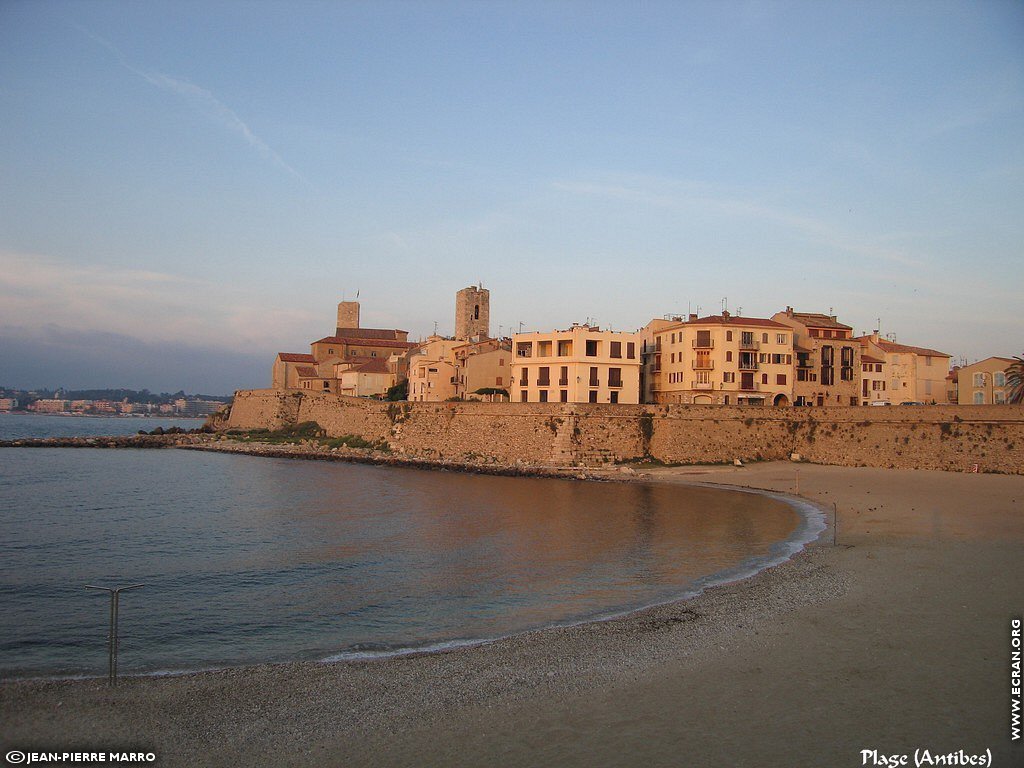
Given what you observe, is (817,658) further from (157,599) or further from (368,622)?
(157,599)

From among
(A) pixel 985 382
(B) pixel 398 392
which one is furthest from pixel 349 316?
(A) pixel 985 382

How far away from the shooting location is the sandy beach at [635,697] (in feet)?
25.1

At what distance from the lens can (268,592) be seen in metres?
15.4

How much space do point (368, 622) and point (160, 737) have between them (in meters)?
5.20

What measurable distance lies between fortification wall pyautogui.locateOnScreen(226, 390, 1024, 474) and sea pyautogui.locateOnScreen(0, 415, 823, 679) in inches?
272

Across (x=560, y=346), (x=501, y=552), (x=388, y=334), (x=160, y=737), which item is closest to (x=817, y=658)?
(x=160, y=737)

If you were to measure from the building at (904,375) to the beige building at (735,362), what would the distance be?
8.21 meters

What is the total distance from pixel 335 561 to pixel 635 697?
11451 millimetres

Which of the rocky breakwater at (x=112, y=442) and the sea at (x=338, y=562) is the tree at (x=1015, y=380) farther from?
the rocky breakwater at (x=112, y=442)

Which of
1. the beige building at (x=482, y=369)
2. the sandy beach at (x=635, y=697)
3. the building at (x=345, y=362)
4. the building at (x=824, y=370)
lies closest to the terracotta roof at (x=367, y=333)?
the building at (x=345, y=362)

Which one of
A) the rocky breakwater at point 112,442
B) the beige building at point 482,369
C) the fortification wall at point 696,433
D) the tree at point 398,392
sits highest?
the beige building at point 482,369

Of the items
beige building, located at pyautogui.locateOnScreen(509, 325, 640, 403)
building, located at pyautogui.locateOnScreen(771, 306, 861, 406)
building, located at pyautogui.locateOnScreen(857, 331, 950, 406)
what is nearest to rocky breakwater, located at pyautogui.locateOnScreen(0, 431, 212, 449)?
Answer: beige building, located at pyautogui.locateOnScreen(509, 325, 640, 403)

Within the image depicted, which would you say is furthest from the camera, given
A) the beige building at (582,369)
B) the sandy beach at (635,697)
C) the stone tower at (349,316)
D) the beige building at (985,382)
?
the stone tower at (349,316)

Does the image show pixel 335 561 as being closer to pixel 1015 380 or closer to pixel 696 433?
pixel 696 433
